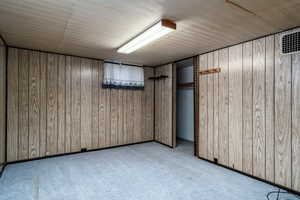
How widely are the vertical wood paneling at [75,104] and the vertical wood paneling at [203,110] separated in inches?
119

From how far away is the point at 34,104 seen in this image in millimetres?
3559

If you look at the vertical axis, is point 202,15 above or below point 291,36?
above

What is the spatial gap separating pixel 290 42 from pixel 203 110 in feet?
6.35

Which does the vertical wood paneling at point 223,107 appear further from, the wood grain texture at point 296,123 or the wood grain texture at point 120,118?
the wood grain texture at point 120,118

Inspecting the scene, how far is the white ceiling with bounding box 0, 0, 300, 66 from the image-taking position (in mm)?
1828

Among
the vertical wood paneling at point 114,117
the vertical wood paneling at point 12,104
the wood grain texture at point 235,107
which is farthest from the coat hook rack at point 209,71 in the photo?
the vertical wood paneling at point 12,104

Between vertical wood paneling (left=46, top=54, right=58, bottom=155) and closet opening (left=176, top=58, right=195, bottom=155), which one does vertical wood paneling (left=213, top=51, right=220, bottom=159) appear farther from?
vertical wood paneling (left=46, top=54, right=58, bottom=155)

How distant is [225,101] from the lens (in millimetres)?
3266

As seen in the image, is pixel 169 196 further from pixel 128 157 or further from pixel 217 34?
pixel 217 34

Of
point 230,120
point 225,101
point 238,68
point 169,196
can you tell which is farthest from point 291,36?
point 169,196

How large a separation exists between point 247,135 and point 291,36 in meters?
1.70

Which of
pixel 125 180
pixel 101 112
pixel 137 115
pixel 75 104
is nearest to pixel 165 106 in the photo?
pixel 137 115

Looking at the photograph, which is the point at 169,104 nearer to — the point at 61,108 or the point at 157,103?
the point at 157,103

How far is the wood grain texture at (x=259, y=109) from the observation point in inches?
106
